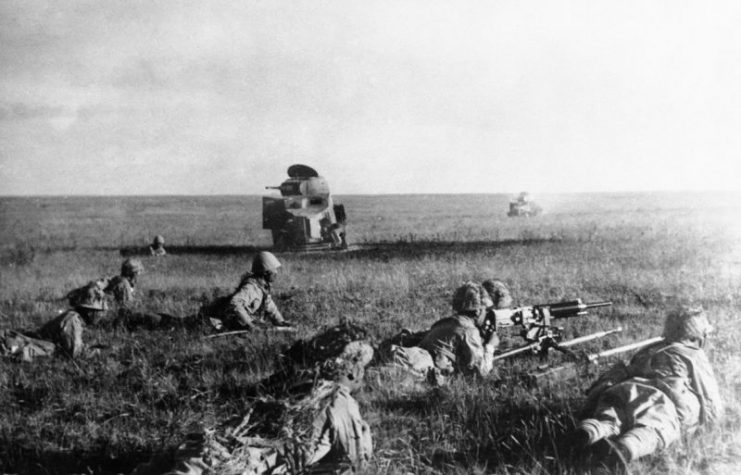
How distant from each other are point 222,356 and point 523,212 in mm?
32979

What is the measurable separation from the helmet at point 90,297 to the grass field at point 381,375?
1.25 feet

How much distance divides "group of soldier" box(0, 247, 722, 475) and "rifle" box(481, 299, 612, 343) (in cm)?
8

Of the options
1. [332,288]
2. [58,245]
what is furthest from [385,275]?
[58,245]

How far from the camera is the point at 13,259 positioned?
15.6 meters

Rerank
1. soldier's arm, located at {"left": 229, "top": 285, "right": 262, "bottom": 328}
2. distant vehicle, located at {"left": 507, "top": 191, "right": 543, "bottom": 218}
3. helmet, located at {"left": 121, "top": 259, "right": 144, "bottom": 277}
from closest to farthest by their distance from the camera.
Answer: soldier's arm, located at {"left": 229, "top": 285, "right": 262, "bottom": 328} → helmet, located at {"left": 121, "top": 259, "right": 144, "bottom": 277} → distant vehicle, located at {"left": 507, "top": 191, "right": 543, "bottom": 218}

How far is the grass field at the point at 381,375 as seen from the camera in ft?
15.1

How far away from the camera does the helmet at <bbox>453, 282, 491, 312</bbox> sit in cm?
621

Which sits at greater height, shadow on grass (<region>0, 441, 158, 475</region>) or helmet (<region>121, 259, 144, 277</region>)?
helmet (<region>121, 259, 144, 277</region>)

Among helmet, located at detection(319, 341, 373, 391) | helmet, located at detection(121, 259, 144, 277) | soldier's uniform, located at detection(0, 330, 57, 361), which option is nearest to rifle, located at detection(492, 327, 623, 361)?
helmet, located at detection(319, 341, 373, 391)

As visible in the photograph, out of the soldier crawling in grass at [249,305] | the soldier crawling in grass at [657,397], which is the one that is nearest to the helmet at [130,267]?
the soldier crawling in grass at [249,305]

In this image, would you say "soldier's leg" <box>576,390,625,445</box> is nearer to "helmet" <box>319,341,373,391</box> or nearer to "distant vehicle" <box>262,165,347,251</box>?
"helmet" <box>319,341,373,391</box>

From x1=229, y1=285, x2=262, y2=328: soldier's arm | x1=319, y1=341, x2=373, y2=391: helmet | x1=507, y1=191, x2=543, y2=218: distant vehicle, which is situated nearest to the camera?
x1=319, y1=341, x2=373, y2=391: helmet

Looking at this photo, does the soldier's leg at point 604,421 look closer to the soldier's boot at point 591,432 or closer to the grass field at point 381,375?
the soldier's boot at point 591,432

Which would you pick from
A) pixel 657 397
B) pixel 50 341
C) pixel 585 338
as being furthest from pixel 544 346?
pixel 50 341
